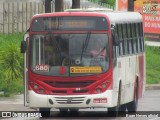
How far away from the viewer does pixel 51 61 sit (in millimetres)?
23172

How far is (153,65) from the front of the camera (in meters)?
48.5

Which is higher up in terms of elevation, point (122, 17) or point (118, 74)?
point (122, 17)

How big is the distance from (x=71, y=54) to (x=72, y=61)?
187mm

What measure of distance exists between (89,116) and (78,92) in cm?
164

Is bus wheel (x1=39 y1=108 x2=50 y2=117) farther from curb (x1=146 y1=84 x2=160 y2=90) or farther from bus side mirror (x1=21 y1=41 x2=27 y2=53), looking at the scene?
curb (x1=146 y1=84 x2=160 y2=90)

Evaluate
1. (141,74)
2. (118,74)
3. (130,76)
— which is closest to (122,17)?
(130,76)

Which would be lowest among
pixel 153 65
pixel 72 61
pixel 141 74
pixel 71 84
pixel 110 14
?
pixel 153 65

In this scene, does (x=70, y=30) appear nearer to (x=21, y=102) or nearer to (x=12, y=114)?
(x=12, y=114)

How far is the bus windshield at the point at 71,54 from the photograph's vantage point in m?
23.0

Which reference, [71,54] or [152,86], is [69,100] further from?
[152,86]

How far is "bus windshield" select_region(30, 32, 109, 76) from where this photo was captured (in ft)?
75.6

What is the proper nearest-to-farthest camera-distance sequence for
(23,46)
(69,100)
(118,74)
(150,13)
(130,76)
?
(69,100) → (23,46) → (118,74) → (130,76) → (150,13)

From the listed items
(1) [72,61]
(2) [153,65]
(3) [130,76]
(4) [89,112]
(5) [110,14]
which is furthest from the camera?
(2) [153,65]

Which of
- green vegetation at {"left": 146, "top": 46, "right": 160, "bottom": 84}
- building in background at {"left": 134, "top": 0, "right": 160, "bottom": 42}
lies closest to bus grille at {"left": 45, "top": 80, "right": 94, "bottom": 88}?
green vegetation at {"left": 146, "top": 46, "right": 160, "bottom": 84}
